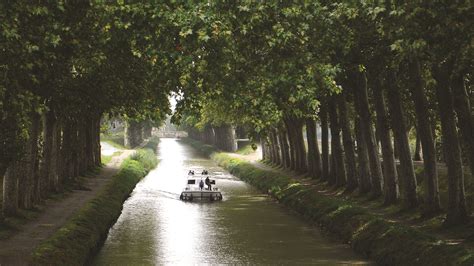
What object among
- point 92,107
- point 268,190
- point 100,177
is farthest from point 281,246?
point 100,177

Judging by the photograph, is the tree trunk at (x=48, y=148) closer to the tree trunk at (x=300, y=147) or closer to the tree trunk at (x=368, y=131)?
the tree trunk at (x=368, y=131)

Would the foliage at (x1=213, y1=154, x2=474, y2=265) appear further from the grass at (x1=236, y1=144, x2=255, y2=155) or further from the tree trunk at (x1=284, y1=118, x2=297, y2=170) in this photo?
the grass at (x1=236, y1=144, x2=255, y2=155)

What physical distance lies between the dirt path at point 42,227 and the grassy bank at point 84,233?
487 mm

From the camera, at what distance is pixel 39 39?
61.3 ft

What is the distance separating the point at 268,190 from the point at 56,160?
19655 mm

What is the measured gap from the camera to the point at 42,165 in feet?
119

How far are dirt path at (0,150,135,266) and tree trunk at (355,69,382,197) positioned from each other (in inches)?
661

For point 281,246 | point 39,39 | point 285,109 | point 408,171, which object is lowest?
point 281,246

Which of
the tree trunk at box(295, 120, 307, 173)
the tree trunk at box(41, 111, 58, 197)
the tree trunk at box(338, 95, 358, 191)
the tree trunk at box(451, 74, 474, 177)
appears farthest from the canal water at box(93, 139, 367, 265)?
the tree trunk at box(295, 120, 307, 173)

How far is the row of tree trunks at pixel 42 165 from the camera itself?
27781 mm

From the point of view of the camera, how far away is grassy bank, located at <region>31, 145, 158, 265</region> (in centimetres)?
2100

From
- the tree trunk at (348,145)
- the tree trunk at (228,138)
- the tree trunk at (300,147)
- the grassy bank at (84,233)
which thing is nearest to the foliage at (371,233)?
the tree trunk at (348,145)

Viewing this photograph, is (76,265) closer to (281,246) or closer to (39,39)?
(39,39)

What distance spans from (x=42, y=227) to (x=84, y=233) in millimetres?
1866
